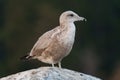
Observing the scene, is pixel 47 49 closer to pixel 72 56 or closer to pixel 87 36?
pixel 72 56

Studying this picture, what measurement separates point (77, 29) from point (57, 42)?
85.8 feet

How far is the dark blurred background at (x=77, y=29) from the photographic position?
1727 inches

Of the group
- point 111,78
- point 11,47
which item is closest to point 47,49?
point 111,78

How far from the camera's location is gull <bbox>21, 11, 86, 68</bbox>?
18.5m

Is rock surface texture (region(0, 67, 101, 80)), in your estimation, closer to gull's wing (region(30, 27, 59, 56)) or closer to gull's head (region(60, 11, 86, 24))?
gull's wing (region(30, 27, 59, 56))

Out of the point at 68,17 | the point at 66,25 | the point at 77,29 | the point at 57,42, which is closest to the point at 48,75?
the point at 57,42

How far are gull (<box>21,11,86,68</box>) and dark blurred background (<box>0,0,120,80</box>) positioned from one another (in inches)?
917

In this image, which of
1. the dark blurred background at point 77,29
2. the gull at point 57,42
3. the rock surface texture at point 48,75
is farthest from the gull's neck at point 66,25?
the dark blurred background at point 77,29

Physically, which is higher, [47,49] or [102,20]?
[47,49]

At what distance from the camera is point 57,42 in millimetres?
18641

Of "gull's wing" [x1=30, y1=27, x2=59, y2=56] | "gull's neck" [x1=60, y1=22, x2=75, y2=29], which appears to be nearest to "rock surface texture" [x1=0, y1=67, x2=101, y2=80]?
"gull's wing" [x1=30, y1=27, x2=59, y2=56]

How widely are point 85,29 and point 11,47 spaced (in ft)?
11.8

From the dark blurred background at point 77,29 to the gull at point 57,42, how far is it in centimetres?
2329

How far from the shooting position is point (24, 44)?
44062 mm
